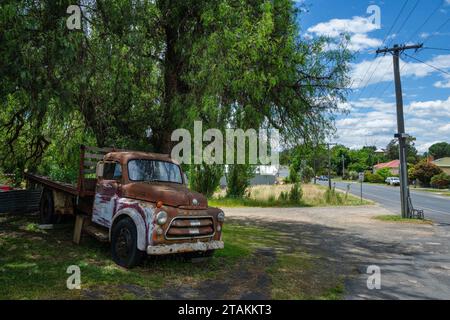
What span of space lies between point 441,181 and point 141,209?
5963 cm

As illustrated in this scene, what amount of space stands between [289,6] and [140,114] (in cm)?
556

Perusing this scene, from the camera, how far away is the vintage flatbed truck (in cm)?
698

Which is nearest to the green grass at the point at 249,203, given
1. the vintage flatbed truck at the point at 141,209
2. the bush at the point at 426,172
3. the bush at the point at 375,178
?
the vintage flatbed truck at the point at 141,209

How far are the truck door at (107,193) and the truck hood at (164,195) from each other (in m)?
0.45

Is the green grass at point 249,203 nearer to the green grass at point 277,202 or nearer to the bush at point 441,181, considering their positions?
the green grass at point 277,202

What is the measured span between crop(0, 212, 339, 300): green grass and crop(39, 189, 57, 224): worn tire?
406mm

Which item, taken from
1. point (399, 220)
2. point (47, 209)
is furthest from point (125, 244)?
point (399, 220)

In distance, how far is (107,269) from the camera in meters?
6.95

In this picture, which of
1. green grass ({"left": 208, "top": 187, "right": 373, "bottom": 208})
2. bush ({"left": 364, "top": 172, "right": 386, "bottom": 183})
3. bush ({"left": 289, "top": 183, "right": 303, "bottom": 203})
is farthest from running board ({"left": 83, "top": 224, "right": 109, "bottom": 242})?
bush ({"left": 364, "top": 172, "right": 386, "bottom": 183})

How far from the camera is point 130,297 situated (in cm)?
565

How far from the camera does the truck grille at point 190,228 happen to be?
706 cm

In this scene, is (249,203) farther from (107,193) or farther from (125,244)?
(125,244)

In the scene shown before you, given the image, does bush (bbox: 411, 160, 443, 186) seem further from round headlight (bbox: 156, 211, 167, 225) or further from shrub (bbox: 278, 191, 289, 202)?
round headlight (bbox: 156, 211, 167, 225)

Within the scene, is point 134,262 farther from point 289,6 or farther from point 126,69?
point 289,6
